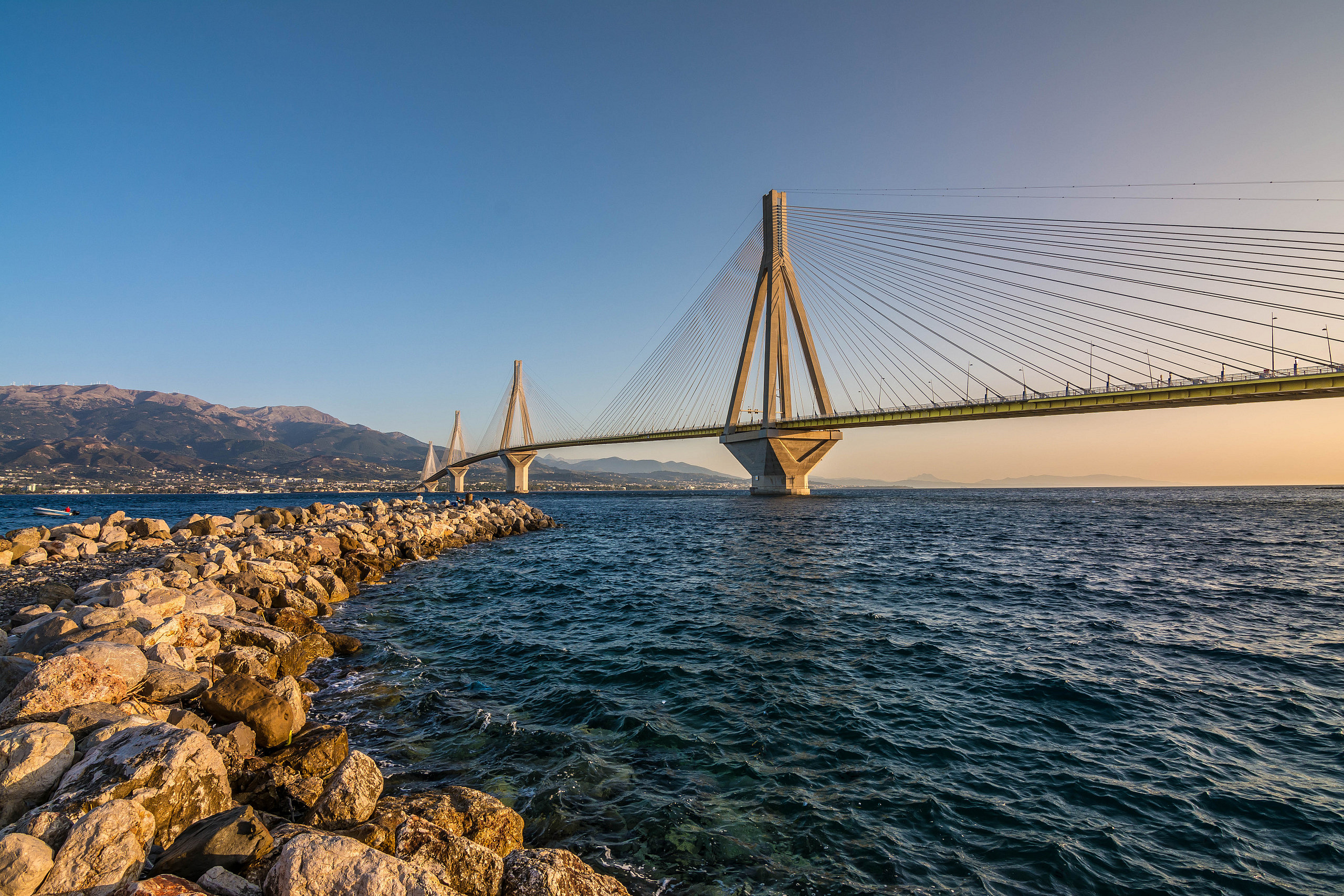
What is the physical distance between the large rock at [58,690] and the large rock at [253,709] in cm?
72

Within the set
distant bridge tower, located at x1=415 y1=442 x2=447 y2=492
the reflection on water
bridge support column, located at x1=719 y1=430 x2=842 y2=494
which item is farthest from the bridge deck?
distant bridge tower, located at x1=415 y1=442 x2=447 y2=492

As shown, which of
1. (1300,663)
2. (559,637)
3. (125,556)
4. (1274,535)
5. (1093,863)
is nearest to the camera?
(1093,863)

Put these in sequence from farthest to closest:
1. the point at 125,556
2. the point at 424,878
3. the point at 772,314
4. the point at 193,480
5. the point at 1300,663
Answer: the point at 193,480, the point at 772,314, the point at 125,556, the point at 1300,663, the point at 424,878

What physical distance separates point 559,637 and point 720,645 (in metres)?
3.10

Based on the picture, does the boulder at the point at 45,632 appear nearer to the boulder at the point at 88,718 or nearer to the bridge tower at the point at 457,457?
the boulder at the point at 88,718

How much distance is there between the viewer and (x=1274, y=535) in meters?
25.6

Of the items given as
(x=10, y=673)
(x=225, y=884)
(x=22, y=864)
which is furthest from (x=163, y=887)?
(x=10, y=673)

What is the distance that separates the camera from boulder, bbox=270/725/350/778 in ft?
16.6

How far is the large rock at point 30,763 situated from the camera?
3.72 meters

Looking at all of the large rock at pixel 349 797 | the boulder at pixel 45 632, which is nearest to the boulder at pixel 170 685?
the boulder at pixel 45 632

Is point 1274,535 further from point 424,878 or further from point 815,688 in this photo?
point 424,878

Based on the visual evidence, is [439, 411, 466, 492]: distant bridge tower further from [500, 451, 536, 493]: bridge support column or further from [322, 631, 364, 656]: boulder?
[322, 631, 364, 656]: boulder

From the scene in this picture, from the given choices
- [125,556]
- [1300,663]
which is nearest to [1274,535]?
[1300,663]

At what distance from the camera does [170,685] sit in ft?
19.1
